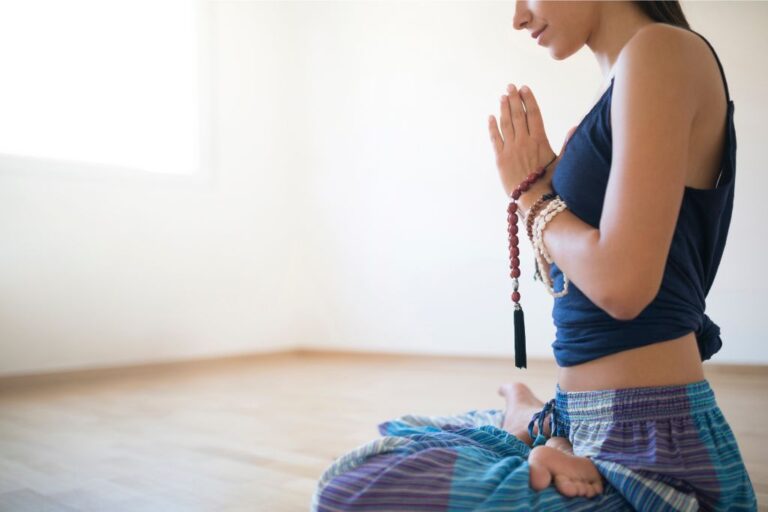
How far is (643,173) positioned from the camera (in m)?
0.86

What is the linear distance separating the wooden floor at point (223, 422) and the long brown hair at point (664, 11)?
1082 millimetres

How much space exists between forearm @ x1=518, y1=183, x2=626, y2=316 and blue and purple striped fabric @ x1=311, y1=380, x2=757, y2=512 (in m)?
0.18

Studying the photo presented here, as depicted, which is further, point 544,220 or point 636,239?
point 544,220

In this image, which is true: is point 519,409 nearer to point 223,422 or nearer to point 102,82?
point 223,422

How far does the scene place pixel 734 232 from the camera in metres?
3.61

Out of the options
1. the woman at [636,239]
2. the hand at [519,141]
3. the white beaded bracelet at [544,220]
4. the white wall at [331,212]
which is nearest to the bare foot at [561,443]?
the woman at [636,239]

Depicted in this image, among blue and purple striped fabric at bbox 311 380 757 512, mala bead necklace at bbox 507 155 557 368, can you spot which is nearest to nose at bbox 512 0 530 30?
mala bead necklace at bbox 507 155 557 368

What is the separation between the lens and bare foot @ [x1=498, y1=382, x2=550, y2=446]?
1.48 metres

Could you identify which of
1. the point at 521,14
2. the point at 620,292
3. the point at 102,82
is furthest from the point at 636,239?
the point at 102,82

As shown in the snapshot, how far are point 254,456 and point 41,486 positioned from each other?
546 mm

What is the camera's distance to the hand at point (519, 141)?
1.07m

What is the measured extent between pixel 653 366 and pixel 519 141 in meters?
0.38

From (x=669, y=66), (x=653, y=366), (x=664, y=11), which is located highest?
(x=664, y=11)

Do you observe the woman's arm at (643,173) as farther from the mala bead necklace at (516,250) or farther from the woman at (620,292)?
the mala bead necklace at (516,250)
